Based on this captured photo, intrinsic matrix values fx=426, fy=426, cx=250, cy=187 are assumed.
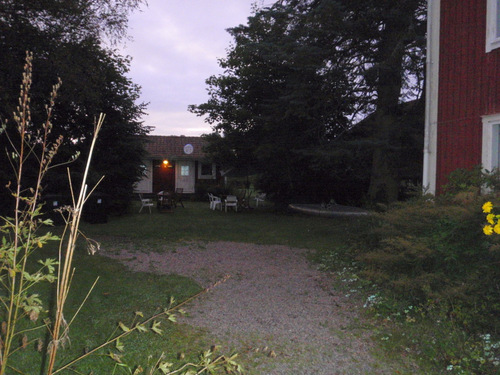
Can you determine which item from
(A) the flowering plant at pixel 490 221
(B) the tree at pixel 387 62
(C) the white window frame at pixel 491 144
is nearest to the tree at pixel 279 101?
(B) the tree at pixel 387 62

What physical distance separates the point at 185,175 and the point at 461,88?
22.5 meters

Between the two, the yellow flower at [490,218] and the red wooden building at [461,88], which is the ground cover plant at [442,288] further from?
the red wooden building at [461,88]

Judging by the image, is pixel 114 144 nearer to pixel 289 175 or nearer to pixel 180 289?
pixel 289 175

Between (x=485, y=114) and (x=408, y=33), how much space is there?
4.36m

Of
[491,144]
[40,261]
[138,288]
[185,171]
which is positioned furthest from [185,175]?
[40,261]

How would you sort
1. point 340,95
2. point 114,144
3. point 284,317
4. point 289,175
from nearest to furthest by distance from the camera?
point 284,317, point 340,95, point 114,144, point 289,175

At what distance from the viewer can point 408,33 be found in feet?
34.6

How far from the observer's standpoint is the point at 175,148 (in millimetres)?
29703

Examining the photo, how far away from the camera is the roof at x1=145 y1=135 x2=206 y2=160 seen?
92.4 feet

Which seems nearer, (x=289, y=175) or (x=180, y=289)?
(x=180, y=289)

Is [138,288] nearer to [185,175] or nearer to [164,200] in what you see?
[164,200]

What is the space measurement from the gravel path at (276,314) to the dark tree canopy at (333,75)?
584cm

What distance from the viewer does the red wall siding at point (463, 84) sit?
23.2 feet

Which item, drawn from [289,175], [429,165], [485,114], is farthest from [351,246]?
[289,175]
